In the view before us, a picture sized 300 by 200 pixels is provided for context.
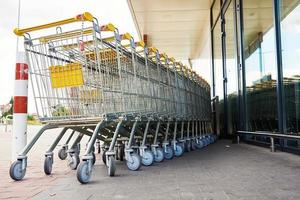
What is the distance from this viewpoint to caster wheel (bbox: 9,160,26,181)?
125 inches

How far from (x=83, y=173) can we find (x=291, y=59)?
3067mm

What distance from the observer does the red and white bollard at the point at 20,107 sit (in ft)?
13.0

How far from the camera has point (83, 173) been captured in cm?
287

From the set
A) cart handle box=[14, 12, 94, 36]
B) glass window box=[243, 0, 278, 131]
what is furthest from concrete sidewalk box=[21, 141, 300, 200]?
glass window box=[243, 0, 278, 131]

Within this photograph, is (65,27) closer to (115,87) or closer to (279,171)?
(115,87)

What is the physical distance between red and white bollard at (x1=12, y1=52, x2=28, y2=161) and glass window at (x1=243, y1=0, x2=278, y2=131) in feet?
11.2

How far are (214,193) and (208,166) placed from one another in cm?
141

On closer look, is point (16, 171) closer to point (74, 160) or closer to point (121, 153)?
point (74, 160)

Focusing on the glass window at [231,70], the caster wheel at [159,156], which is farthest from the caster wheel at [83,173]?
the glass window at [231,70]

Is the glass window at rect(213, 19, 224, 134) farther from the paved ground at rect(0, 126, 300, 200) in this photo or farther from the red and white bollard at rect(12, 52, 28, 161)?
the red and white bollard at rect(12, 52, 28, 161)

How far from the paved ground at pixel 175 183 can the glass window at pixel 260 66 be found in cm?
163

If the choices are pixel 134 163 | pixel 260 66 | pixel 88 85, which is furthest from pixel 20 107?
pixel 260 66

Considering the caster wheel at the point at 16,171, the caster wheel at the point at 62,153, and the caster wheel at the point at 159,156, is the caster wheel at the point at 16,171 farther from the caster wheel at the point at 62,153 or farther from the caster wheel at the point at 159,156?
the caster wheel at the point at 159,156

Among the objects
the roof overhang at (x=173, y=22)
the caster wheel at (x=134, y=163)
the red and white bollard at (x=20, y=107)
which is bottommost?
the caster wheel at (x=134, y=163)
